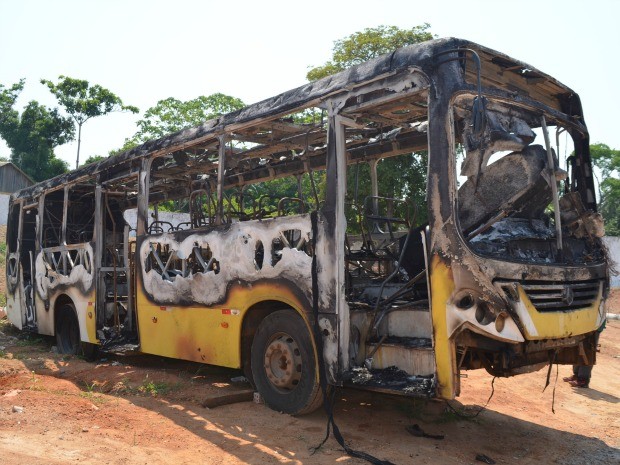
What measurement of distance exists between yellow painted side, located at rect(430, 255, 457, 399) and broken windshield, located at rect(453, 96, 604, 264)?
0.34 metres

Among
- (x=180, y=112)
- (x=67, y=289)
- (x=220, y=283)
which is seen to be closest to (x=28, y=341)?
(x=67, y=289)

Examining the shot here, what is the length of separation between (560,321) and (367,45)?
16.3 metres

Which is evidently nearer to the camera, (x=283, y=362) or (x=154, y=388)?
(x=283, y=362)

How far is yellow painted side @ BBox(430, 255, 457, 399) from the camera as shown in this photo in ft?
14.3

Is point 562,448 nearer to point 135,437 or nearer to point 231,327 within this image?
point 231,327

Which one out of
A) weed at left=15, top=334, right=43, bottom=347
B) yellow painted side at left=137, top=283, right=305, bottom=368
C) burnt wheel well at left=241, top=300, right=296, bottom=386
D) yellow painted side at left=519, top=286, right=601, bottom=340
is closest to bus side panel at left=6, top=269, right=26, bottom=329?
weed at left=15, top=334, right=43, bottom=347

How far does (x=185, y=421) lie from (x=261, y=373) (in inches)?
32.9

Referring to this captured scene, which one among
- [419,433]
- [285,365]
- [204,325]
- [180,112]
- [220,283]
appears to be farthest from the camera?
[180,112]

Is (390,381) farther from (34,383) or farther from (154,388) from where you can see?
(34,383)

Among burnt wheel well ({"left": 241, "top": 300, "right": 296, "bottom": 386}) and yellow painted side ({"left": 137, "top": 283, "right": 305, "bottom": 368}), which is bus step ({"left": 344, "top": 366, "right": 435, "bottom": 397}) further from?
burnt wheel well ({"left": 241, "top": 300, "right": 296, "bottom": 386})

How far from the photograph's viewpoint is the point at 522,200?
17.2 ft

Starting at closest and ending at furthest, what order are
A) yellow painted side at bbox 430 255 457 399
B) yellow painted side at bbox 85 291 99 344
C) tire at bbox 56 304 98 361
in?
yellow painted side at bbox 430 255 457 399 < yellow painted side at bbox 85 291 99 344 < tire at bbox 56 304 98 361

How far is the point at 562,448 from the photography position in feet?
17.8

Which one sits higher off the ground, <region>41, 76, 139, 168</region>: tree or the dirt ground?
<region>41, 76, 139, 168</region>: tree
